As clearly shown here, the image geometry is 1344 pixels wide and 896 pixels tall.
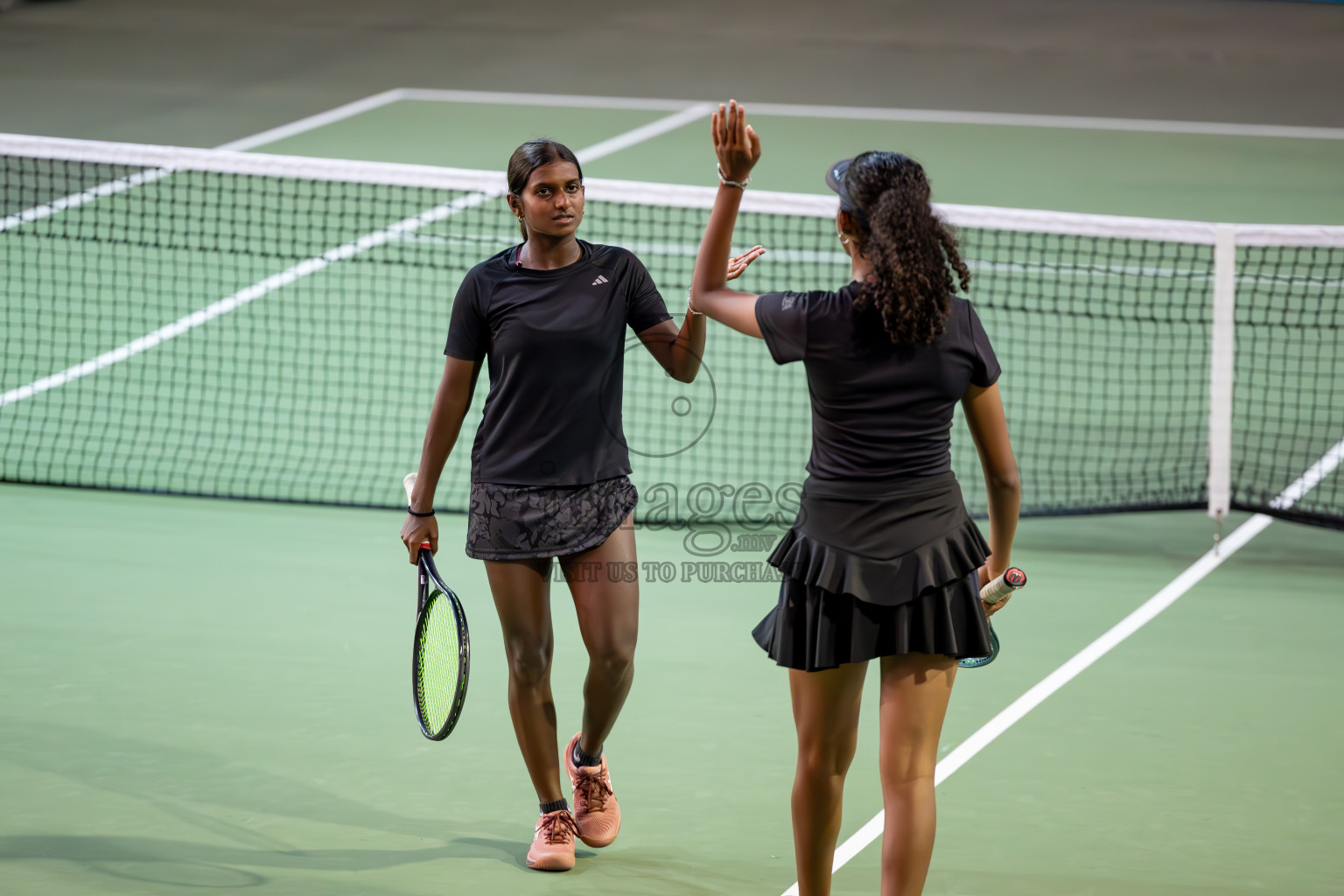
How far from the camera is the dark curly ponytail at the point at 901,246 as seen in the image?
3.64 m

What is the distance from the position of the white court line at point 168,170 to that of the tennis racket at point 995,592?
895 centimetres

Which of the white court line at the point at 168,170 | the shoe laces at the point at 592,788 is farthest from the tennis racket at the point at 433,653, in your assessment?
the white court line at the point at 168,170

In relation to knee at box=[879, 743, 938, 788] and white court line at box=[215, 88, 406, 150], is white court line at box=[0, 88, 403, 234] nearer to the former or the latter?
white court line at box=[215, 88, 406, 150]

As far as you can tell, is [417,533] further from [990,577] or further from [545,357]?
[990,577]

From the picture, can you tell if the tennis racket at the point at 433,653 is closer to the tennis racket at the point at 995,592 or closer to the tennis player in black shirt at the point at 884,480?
the tennis player in black shirt at the point at 884,480

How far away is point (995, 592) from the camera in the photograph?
4.09 metres

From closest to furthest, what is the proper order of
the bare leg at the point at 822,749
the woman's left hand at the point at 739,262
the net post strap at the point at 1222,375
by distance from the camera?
1. the bare leg at the point at 822,749
2. the woman's left hand at the point at 739,262
3. the net post strap at the point at 1222,375

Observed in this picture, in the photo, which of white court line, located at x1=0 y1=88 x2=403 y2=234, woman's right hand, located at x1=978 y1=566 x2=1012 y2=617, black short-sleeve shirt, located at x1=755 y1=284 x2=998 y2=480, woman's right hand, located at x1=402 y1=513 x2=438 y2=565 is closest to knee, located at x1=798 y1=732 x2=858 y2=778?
woman's right hand, located at x1=978 y1=566 x2=1012 y2=617

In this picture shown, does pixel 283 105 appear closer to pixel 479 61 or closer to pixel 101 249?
pixel 479 61

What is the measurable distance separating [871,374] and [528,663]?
5.08 ft

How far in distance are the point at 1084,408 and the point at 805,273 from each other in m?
3.08

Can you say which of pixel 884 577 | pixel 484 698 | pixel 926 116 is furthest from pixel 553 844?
pixel 926 116

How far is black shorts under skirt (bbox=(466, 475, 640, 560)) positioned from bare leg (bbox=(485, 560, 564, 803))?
6 cm

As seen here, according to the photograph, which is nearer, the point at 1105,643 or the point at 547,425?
the point at 547,425
